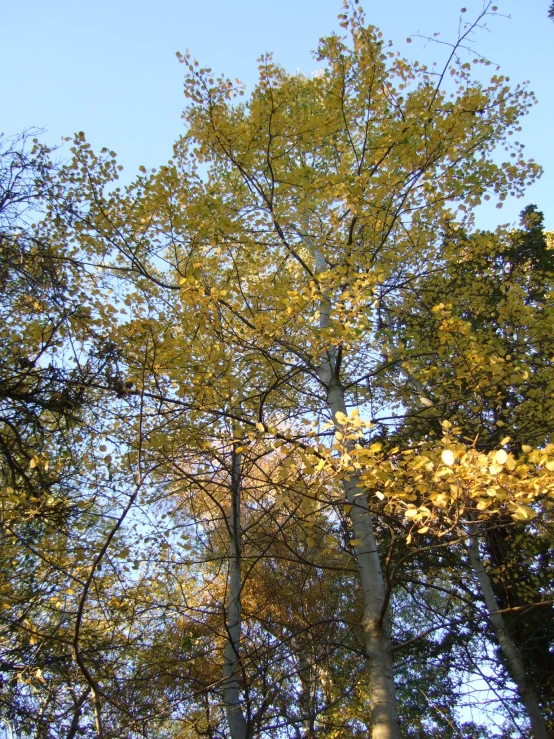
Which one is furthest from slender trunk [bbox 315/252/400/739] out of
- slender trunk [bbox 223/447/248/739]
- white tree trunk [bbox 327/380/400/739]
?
slender trunk [bbox 223/447/248/739]

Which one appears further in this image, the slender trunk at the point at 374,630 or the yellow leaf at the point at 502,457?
the slender trunk at the point at 374,630

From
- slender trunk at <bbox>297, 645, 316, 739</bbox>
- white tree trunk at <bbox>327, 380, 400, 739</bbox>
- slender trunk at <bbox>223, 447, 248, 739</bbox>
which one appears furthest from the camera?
slender trunk at <bbox>297, 645, 316, 739</bbox>

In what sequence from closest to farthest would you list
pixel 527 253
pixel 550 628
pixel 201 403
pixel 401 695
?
pixel 201 403, pixel 550 628, pixel 401 695, pixel 527 253

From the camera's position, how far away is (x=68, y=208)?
3.90 metres

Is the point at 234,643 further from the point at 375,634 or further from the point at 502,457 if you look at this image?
the point at 502,457

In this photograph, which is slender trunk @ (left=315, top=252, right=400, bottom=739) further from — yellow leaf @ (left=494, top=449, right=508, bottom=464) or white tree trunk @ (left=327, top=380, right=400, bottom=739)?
yellow leaf @ (left=494, top=449, right=508, bottom=464)

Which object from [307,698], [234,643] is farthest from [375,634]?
[307,698]

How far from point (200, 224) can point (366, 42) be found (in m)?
2.07

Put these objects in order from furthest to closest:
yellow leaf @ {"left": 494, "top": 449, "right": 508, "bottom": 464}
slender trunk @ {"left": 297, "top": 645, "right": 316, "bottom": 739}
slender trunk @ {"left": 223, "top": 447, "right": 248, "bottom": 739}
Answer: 1. slender trunk @ {"left": 297, "top": 645, "right": 316, "bottom": 739}
2. slender trunk @ {"left": 223, "top": 447, "right": 248, "bottom": 739}
3. yellow leaf @ {"left": 494, "top": 449, "right": 508, "bottom": 464}

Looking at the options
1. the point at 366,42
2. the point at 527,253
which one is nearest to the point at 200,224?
the point at 366,42

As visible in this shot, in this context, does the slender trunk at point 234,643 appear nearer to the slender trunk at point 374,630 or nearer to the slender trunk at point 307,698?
the slender trunk at point 307,698

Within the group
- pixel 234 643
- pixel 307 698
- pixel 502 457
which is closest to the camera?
pixel 502 457

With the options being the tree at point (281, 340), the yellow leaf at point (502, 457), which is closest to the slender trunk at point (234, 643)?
the tree at point (281, 340)

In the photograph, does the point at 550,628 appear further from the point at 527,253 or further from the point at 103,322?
the point at 103,322
